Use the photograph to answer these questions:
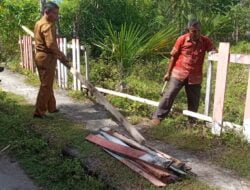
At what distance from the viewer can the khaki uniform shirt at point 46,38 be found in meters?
6.55

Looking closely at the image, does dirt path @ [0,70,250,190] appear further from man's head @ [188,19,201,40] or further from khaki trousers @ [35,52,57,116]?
man's head @ [188,19,201,40]

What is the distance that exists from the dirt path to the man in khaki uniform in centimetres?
61

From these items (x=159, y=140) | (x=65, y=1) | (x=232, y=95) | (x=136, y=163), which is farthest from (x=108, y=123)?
(x=65, y=1)

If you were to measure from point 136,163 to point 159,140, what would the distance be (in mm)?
1297

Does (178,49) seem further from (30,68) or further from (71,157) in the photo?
(30,68)

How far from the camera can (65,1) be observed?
1409cm

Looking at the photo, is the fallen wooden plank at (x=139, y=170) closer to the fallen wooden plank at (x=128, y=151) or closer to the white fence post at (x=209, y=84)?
the fallen wooden plank at (x=128, y=151)

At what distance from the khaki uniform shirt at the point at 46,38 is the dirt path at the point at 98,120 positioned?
119 centimetres

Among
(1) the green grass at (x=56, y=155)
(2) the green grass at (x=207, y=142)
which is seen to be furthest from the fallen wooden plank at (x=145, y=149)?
(2) the green grass at (x=207, y=142)

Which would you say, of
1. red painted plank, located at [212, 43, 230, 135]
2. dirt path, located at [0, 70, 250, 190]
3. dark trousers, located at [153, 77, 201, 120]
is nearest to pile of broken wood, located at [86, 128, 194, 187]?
dirt path, located at [0, 70, 250, 190]

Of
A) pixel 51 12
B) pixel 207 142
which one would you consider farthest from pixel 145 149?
pixel 51 12

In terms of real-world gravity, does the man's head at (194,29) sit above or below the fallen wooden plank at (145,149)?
above

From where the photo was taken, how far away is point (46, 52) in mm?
6828

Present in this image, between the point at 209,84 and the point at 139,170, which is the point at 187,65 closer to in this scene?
the point at 209,84
